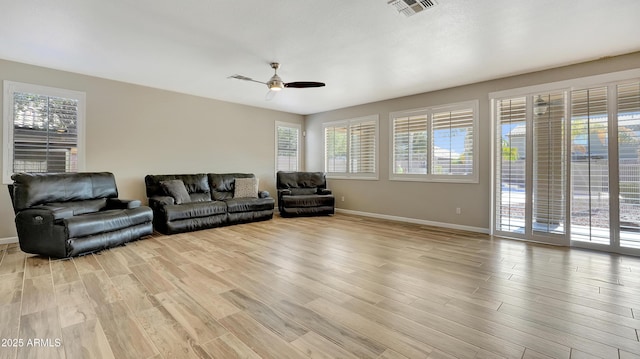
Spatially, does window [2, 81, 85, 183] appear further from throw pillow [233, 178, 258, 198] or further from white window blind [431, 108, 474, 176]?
white window blind [431, 108, 474, 176]

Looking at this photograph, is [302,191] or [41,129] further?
[302,191]

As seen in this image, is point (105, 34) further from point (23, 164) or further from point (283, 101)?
point (283, 101)

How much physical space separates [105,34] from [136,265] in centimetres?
264

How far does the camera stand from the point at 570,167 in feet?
13.3

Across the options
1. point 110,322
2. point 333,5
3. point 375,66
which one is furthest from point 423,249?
point 110,322

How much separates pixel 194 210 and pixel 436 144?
4676 mm

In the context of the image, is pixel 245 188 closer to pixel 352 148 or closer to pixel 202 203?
pixel 202 203

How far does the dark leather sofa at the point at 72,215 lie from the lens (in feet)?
11.1

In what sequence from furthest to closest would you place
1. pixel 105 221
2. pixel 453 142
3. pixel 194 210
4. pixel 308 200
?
pixel 308 200
pixel 453 142
pixel 194 210
pixel 105 221

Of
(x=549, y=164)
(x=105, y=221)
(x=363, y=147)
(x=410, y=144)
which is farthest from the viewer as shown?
(x=363, y=147)

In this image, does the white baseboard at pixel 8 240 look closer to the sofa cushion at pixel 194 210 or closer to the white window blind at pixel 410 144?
the sofa cushion at pixel 194 210

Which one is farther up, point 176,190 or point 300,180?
point 300,180

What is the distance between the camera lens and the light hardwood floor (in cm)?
173

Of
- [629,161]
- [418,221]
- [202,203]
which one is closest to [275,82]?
[202,203]
